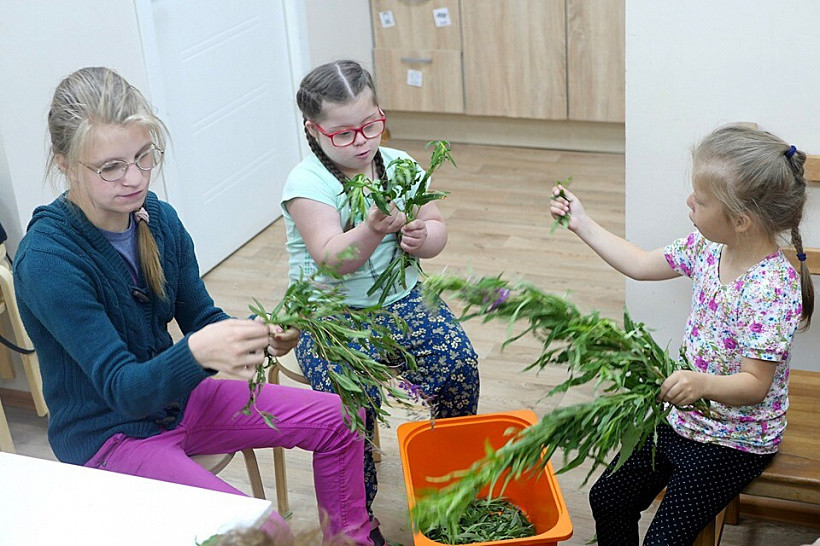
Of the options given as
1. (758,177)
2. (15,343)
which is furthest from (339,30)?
(758,177)

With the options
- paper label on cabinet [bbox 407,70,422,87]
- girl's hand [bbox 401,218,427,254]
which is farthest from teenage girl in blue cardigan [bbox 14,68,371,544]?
paper label on cabinet [bbox 407,70,422,87]

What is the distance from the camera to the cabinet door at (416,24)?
5098 millimetres

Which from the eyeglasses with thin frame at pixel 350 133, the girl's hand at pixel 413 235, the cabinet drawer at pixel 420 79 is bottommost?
the cabinet drawer at pixel 420 79

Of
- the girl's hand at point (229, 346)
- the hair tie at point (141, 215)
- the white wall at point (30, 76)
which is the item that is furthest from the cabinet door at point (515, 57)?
the girl's hand at point (229, 346)

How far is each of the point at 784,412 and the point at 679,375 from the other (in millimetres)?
383

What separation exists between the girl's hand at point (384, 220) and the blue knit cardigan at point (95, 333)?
16.9 inches

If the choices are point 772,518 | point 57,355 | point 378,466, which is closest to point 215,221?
point 378,466

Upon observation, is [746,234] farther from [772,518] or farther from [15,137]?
[15,137]

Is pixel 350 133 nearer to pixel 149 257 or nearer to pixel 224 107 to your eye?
pixel 149 257

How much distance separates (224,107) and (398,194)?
6.48 feet

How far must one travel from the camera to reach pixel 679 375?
6.04 feet

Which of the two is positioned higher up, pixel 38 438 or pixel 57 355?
pixel 57 355

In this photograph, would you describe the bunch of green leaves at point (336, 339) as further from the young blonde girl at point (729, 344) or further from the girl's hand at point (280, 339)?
the young blonde girl at point (729, 344)

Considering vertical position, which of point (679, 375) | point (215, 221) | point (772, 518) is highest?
point (679, 375)
